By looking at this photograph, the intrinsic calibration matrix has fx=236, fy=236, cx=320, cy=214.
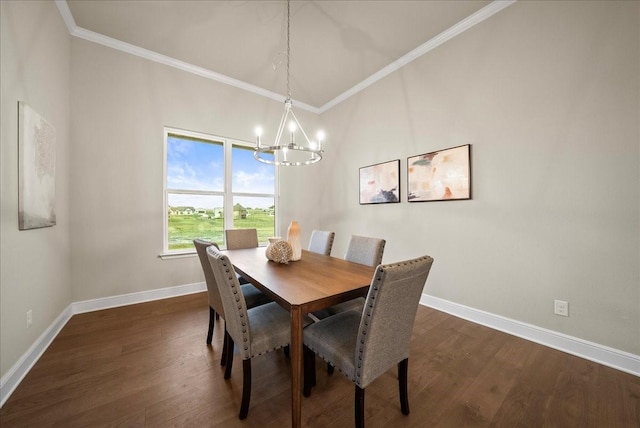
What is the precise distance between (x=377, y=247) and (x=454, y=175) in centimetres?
134

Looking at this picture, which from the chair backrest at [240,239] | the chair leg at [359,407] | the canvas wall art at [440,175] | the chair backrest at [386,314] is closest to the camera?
the chair backrest at [386,314]

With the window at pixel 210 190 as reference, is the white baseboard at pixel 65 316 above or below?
below

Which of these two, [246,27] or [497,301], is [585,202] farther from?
[246,27]

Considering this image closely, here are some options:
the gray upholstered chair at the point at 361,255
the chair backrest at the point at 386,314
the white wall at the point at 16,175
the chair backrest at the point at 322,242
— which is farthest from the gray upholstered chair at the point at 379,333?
the white wall at the point at 16,175

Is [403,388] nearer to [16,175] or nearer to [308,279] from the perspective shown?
[308,279]

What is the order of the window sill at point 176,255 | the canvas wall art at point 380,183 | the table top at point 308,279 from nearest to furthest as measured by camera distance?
the table top at point 308,279
the window sill at point 176,255
the canvas wall art at point 380,183

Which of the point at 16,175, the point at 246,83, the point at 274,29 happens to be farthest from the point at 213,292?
the point at 246,83

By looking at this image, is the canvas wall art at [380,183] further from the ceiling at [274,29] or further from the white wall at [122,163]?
the white wall at [122,163]

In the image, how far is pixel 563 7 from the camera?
1.97 m

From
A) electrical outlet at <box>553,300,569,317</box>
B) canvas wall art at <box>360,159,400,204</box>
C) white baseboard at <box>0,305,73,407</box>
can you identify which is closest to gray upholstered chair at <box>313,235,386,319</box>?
canvas wall art at <box>360,159,400,204</box>

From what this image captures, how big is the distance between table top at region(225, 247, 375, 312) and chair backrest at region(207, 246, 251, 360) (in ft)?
0.59

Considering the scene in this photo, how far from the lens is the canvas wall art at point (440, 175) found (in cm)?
255

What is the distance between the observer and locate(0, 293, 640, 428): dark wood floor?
4.40ft

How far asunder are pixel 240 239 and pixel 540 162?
3.18 meters
